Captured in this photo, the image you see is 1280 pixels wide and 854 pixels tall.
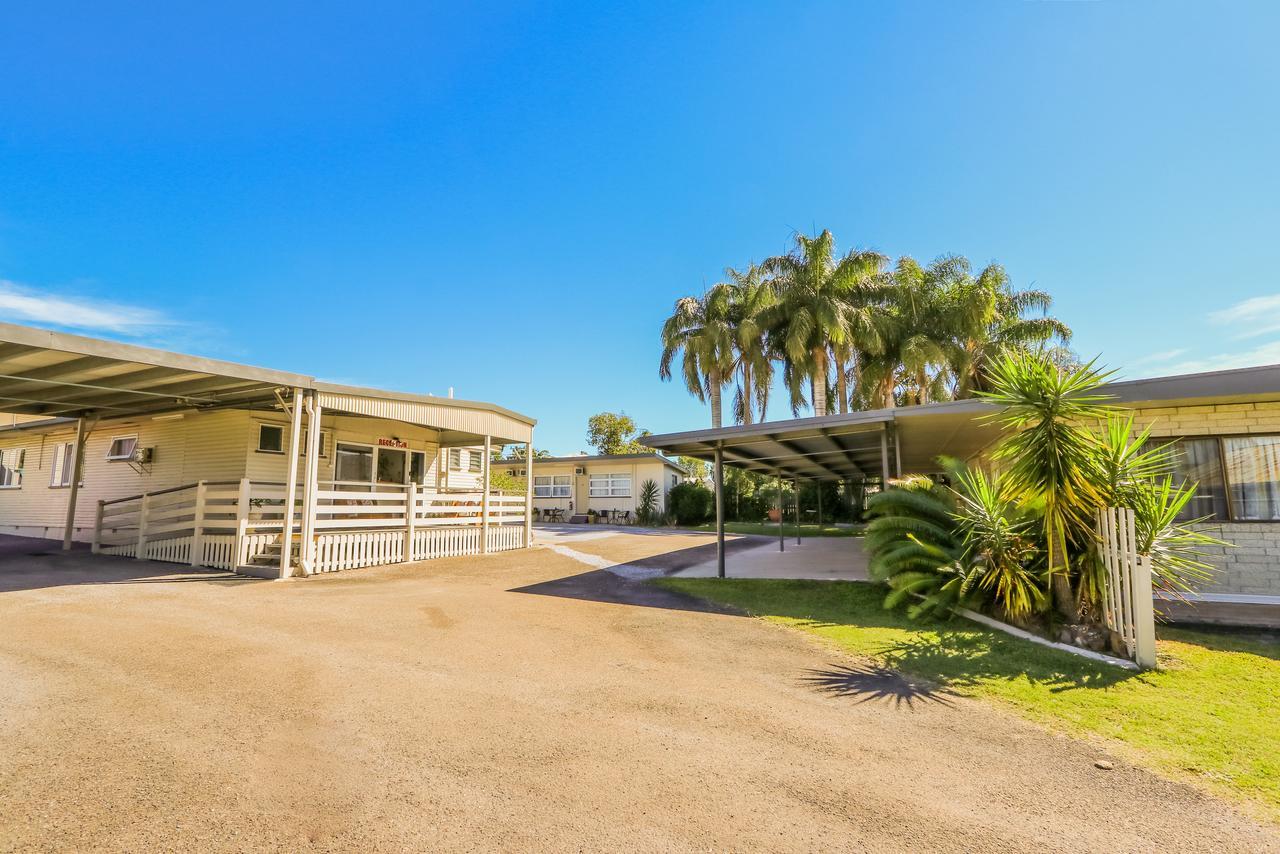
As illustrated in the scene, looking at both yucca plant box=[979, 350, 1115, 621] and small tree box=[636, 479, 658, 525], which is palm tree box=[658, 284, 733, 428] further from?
yucca plant box=[979, 350, 1115, 621]

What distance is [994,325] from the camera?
2316 centimetres

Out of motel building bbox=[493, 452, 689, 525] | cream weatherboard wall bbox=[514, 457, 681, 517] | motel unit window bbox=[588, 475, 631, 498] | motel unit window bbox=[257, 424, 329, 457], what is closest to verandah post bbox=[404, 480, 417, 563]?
motel unit window bbox=[257, 424, 329, 457]

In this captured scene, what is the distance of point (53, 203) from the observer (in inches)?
562

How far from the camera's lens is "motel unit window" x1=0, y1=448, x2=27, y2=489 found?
17.4 m

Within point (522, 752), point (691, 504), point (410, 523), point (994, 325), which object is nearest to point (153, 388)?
point (410, 523)

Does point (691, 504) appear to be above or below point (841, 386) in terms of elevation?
below

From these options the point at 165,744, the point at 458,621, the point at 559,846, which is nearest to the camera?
the point at 559,846

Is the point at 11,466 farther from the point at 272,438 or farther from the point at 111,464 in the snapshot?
the point at 272,438

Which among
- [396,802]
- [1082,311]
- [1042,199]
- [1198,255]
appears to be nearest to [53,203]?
[396,802]

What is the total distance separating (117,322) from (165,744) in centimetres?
2485

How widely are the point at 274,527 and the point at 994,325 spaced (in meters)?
25.5

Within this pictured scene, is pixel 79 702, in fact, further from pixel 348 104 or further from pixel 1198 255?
pixel 1198 255

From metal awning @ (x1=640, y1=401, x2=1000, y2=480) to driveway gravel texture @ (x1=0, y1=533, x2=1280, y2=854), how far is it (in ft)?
13.2

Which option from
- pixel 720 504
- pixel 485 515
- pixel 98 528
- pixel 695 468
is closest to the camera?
pixel 720 504
